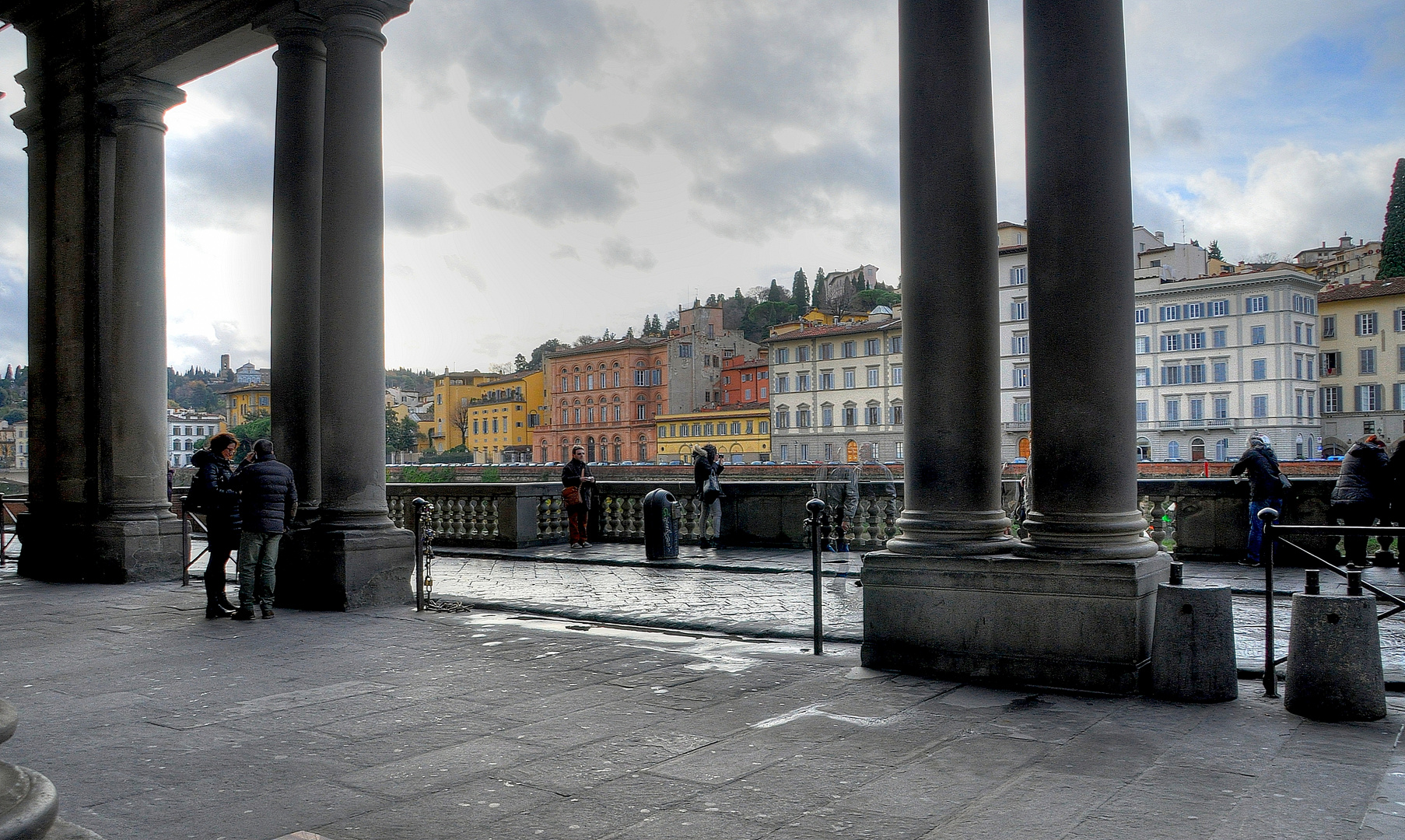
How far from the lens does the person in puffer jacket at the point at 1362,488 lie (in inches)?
459

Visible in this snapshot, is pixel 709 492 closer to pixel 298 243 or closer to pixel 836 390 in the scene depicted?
pixel 298 243

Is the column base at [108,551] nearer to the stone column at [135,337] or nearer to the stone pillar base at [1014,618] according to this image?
the stone column at [135,337]

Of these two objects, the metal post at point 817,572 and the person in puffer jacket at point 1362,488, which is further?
the person in puffer jacket at point 1362,488

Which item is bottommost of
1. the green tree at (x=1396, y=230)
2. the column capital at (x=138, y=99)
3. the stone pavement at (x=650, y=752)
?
the stone pavement at (x=650, y=752)

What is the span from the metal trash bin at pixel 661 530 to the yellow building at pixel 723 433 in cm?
7115

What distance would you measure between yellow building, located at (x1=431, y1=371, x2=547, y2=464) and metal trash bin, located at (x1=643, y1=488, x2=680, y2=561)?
3862 inches

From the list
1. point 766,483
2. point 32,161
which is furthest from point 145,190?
point 766,483

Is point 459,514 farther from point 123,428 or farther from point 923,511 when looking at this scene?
point 923,511

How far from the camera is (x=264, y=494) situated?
914 centimetres

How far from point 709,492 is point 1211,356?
6487cm

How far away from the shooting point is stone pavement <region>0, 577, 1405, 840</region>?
145 inches

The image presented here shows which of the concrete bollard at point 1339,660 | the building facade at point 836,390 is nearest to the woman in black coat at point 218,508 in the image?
the concrete bollard at point 1339,660

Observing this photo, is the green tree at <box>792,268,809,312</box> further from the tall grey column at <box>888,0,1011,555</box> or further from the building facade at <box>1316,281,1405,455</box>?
the tall grey column at <box>888,0,1011,555</box>

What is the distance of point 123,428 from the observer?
12.5m
